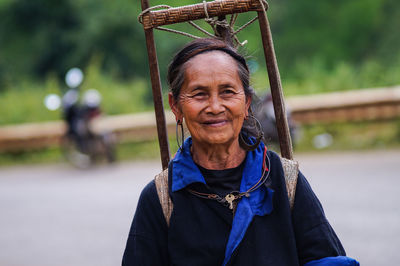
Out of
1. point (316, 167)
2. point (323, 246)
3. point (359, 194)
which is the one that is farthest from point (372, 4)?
point (323, 246)

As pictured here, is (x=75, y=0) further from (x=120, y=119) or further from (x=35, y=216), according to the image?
(x=35, y=216)

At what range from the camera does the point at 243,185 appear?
2074 mm

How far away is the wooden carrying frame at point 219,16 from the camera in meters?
2.33

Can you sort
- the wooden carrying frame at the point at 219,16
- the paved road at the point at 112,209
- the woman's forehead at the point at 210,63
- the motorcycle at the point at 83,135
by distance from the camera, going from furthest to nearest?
the motorcycle at the point at 83,135 → the paved road at the point at 112,209 → the wooden carrying frame at the point at 219,16 → the woman's forehead at the point at 210,63

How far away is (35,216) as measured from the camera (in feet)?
25.7

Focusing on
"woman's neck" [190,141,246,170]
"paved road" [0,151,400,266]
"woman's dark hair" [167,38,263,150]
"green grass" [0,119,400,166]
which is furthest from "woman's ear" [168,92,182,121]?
"green grass" [0,119,400,166]

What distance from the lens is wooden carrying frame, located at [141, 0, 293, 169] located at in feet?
7.64

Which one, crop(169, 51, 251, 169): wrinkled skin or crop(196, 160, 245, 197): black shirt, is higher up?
crop(169, 51, 251, 169): wrinkled skin

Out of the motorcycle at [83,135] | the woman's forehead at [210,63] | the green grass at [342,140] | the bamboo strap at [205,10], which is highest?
the bamboo strap at [205,10]

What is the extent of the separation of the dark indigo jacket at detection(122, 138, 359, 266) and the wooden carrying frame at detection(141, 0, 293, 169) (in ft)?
1.08

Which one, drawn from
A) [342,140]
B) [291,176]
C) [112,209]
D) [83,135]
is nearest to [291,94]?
[342,140]

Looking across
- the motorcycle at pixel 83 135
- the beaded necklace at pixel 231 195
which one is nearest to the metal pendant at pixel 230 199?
the beaded necklace at pixel 231 195

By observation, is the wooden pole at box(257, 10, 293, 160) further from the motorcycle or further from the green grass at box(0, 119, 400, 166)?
the motorcycle

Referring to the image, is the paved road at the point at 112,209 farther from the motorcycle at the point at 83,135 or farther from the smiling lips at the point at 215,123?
the smiling lips at the point at 215,123
